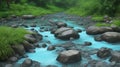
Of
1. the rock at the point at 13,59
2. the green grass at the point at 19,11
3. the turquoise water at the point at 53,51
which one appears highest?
the rock at the point at 13,59

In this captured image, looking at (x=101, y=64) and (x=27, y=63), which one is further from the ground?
(x=101, y=64)

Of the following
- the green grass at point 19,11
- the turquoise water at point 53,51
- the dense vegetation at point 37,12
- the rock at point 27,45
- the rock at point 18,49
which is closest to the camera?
the turquoise water at point 53,51

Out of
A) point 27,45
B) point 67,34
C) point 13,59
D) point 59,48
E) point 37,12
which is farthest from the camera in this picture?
point 37,12

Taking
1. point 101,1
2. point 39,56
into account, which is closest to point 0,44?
point 39,56

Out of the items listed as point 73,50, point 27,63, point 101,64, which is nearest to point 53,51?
point 73,50

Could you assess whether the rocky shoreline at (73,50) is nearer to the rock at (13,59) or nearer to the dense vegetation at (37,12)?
the rock at (13,59)

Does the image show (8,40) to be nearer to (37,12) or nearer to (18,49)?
(18,49)

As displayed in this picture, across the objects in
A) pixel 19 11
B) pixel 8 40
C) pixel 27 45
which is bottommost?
pixel 19 11

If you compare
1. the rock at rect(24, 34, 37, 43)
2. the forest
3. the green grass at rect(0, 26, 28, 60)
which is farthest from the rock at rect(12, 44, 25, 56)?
the rock at rect(24, 34, 37, 43)

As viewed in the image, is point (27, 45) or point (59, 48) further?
point (59, 48)

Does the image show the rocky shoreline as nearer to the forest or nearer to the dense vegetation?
the forest

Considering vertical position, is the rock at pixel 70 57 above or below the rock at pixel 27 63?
above

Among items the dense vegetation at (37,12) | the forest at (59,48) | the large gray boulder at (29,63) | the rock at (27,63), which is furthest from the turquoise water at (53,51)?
the dense vegetation at (37,12)

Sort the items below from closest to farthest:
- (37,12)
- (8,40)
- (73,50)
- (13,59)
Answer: (13,59) < (73,50) < (8,40) < (37,12)
